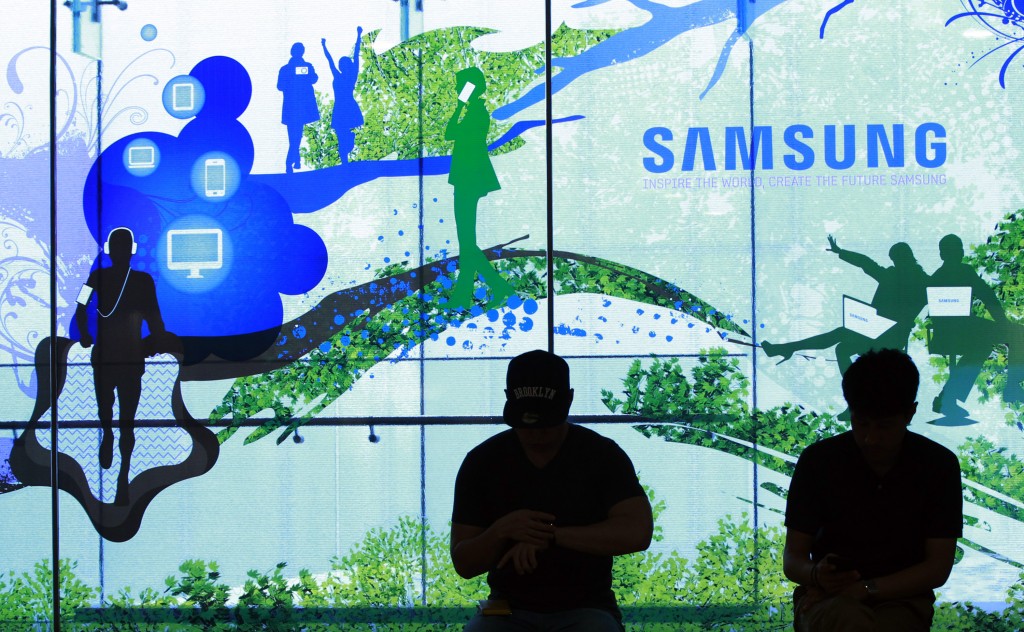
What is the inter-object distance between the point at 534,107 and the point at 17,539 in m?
2.74

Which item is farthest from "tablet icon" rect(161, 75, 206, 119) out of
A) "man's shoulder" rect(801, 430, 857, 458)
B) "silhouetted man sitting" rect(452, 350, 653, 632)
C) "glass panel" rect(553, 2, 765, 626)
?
"man's shoulder" rect(801, 430, 857, 458)

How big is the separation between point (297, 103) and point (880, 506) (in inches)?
107

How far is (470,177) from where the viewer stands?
152 inches

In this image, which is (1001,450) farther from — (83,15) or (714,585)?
(83,15)

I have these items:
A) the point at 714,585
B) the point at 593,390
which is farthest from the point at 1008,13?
the point at 714,585

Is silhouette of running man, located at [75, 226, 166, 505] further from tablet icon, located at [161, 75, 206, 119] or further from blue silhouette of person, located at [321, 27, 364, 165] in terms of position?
blue silhouette of person, located at [321, 27, 364, 165]

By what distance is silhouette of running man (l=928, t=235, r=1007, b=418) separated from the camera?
12.3ft

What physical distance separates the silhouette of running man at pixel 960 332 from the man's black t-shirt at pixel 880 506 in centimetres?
162

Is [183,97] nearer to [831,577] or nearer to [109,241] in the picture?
[109,241]

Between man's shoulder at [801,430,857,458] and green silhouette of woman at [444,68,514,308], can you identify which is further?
green silhouette of woman at [444,68,514,308]

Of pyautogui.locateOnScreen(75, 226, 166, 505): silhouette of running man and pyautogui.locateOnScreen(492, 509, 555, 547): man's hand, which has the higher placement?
pyautogui.locateOnScreen(75, 226, 166, 505): silhouette of running man

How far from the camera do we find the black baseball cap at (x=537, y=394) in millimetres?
2412

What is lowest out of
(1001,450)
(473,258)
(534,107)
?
(1001,450)

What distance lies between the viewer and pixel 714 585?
380cm
